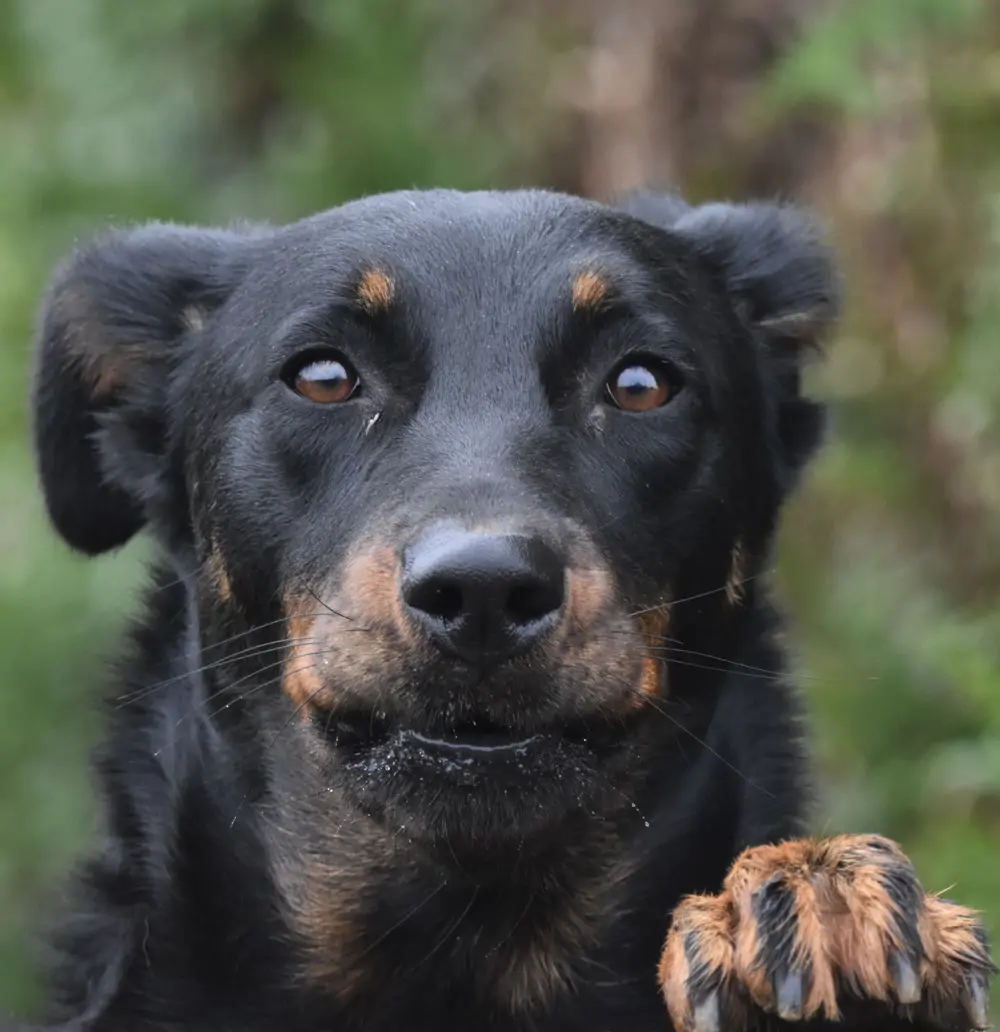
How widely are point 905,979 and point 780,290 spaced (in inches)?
76.9

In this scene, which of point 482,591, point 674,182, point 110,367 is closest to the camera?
point 482,591

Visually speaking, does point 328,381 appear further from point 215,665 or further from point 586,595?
point 586,595

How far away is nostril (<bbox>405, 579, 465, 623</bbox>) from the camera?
3023mm

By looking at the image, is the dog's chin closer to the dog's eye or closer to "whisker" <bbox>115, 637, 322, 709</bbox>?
"whisker" <bbox>115, 637, 322, 709</bbox>

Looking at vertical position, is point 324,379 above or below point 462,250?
below

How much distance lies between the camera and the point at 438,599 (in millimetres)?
3049

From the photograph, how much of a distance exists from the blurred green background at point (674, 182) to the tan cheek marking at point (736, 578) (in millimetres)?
793

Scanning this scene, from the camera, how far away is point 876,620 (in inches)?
273

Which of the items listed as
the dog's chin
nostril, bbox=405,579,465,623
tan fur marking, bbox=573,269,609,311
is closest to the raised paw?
the dog's chin

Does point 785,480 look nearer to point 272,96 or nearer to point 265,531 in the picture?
point 265,531

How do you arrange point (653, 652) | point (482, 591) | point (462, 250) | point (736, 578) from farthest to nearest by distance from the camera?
point (736, 578)
point (462, 250)
point (653, 652)
point (482, 591)

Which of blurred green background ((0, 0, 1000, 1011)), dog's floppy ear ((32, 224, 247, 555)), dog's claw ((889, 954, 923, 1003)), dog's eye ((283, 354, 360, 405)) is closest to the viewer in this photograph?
dog's claw ((889, 954, 923, 1003))

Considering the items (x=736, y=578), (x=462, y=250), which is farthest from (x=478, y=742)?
(x=462, y=250)

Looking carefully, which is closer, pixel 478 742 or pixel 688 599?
pixel 478 742
